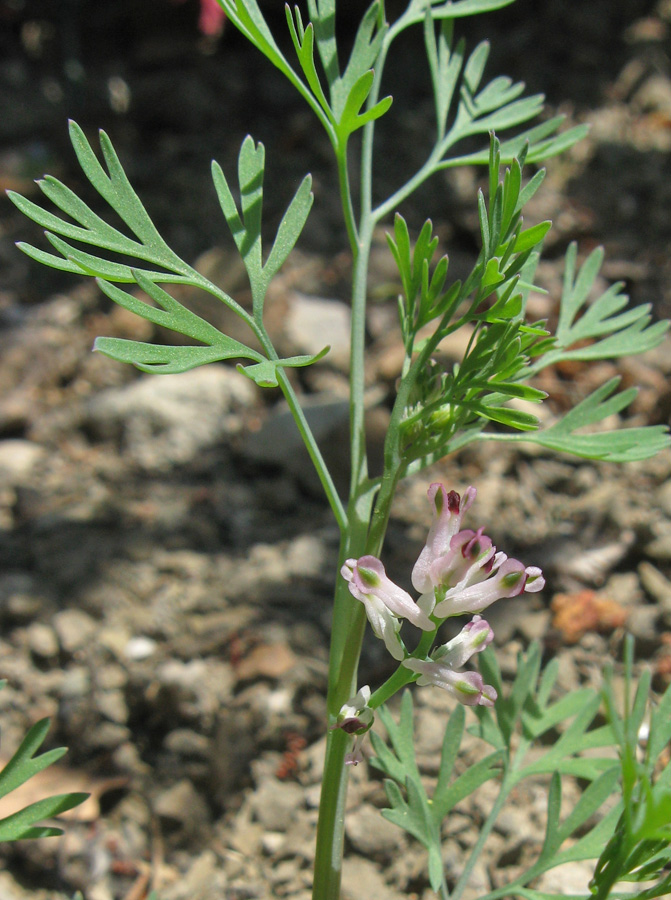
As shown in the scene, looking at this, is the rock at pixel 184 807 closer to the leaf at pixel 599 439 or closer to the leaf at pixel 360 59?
the leaf at pixel 599 439

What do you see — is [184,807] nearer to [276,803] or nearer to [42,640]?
[276,803]

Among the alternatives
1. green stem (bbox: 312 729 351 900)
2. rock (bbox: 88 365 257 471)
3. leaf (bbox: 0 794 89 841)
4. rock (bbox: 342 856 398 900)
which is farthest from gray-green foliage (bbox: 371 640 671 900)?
rock (bbox: 88 365 257 471)

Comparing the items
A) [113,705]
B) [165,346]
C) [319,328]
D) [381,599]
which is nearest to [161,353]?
[165,346]

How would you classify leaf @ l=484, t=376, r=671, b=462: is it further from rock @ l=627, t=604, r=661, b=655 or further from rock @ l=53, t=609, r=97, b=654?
rock @ l=53, t=609, r=97, b=654

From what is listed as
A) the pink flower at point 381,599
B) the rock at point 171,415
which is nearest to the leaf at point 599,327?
the pink flower at point 381,599

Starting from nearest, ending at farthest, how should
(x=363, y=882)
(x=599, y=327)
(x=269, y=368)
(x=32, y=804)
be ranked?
1. (x=269, y=368)
2. (x=32, y=804)
3. (x=599, y=327)
4. (x=363, y=882)
